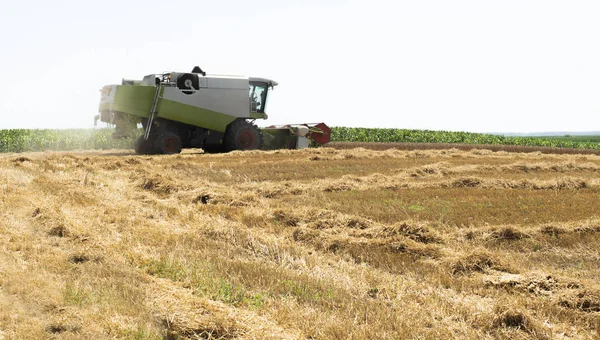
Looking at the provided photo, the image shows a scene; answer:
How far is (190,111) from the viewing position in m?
22.6

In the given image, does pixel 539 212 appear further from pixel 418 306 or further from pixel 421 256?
pixel 418 306

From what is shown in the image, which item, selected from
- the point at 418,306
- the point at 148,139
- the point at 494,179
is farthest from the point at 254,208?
the point at 148,139

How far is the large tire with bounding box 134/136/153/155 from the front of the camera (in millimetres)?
22991

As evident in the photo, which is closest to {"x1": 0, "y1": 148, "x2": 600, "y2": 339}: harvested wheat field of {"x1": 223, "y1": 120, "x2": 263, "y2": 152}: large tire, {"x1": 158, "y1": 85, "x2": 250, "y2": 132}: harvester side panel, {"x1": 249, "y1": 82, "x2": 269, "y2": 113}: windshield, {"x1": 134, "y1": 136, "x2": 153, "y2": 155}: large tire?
{"x1": 158, "y1": 85, "x2": 250, "y2": 132}: harvester side panel

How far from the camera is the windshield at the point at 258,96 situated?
24.1 metres

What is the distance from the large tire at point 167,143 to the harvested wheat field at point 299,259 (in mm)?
8349

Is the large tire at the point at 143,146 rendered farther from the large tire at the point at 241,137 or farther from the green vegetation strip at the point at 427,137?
the green vegetation strip at the point at 427,137

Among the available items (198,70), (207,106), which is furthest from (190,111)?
(198,70)

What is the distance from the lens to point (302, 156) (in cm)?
2053

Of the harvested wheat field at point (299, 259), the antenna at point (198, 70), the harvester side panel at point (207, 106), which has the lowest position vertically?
the harvested wheat field at point (299, 259)

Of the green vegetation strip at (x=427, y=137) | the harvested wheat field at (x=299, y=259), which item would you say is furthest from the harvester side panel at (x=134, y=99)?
the green vegetation strip at (x=427, y=137)

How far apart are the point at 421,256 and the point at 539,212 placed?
404cm

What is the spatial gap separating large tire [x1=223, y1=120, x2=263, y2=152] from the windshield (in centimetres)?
74

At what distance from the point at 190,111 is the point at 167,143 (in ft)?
4.70
